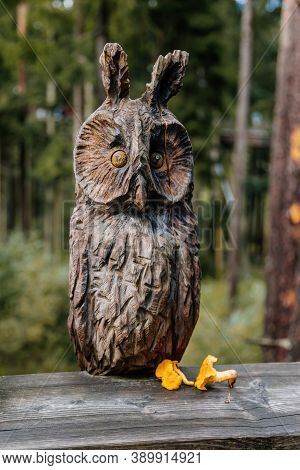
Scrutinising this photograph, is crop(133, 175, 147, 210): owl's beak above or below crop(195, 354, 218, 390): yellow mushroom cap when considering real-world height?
above

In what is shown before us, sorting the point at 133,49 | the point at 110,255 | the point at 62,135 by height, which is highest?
the point at 133,49

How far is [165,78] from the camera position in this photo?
2008mm

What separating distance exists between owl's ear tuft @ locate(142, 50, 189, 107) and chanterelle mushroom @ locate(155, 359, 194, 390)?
0.99 meters

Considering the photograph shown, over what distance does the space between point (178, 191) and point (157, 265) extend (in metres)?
0.29

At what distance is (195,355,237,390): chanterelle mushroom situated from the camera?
195 centimetres

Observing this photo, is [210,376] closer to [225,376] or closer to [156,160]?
[225,376]

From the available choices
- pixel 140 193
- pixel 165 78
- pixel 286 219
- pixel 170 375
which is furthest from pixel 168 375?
pixel 286 219

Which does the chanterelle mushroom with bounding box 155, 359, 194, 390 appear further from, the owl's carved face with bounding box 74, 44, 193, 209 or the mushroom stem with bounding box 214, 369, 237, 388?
the owl's carved face with bounding box 74, 44, 193, 209

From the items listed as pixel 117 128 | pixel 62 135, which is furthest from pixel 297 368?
pixel 62 135

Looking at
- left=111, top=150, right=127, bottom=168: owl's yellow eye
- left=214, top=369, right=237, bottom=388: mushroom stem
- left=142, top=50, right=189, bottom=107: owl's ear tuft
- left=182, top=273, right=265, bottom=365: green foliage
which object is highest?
left=142, top=50, right=189, bottom=107: owl's ear tuft

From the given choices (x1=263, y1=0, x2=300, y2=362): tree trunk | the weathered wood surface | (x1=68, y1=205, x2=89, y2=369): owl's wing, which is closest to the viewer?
the weathered wood surface

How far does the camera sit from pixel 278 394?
6.42ft

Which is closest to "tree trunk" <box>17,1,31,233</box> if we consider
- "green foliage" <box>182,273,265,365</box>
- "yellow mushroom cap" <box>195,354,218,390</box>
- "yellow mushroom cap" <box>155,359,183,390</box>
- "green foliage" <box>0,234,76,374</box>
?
"green foliage" <box>0,234,76,374</box>
